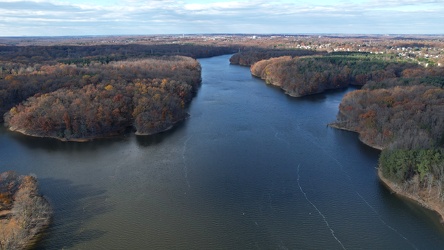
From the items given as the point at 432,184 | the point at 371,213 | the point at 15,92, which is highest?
the point at 15,92

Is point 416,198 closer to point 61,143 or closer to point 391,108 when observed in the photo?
point 391,108

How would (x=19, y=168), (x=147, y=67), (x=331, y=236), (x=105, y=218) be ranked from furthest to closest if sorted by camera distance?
(x=147, y=67) → (x=19, y=168) → (x=105, y=218) → (x=331, y=236)

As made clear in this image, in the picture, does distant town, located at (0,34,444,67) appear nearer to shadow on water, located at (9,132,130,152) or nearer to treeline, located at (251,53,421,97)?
treeline, located at (251,53,421,97)

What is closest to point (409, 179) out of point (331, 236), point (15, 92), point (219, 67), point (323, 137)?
point (331, 236)

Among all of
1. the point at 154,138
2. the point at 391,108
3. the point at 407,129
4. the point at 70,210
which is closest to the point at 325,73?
the point at 391,108

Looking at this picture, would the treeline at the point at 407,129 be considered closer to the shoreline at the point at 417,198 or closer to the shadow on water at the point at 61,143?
the shoreline at the point at 417,198

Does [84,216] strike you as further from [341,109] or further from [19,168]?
[341,109]
